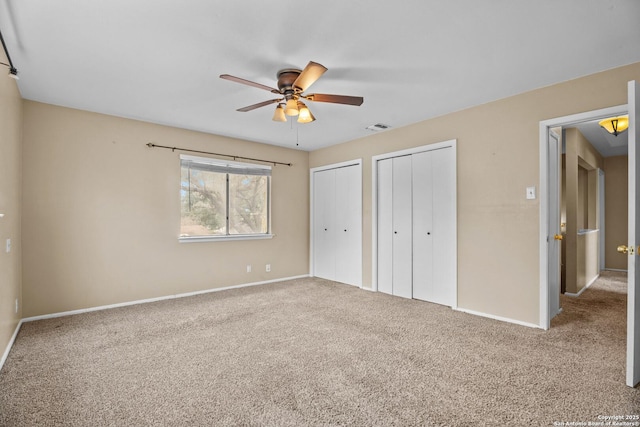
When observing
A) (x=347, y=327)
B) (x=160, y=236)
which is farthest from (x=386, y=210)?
(x=160, y=236)

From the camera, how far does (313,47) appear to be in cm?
228

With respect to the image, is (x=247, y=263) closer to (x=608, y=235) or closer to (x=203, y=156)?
(x=203, y=156)

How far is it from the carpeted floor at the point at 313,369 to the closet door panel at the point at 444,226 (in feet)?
1.14

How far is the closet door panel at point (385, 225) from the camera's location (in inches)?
179

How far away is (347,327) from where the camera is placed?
3.14 metres

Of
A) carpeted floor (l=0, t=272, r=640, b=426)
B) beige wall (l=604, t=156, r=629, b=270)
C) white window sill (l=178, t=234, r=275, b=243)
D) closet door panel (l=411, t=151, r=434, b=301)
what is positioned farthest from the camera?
beige wall (l=604, t=156, r=629, b=270)

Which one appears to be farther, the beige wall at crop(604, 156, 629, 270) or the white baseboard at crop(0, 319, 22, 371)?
the beige wall at crop(604, 156, 629, 270)

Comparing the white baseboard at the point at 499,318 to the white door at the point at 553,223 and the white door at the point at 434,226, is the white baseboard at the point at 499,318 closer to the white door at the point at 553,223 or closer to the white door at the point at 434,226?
the white door at the point at 434,226

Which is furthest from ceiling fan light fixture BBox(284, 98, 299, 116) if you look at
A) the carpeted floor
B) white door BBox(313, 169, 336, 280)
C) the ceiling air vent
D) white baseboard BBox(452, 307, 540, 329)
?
white baseboard BBox(452, 307, 540, 329)

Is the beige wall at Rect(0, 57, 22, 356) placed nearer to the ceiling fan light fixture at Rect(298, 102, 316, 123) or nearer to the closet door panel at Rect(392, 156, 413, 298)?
the ceiling fan light fixture at Rect(298, 102, 316, 123)

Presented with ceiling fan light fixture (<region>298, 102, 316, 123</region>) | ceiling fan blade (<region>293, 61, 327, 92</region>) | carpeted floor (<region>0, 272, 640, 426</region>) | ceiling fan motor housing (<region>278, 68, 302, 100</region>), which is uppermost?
ceiling fan motor housing (<region>278, 68, 302, 100</region>)

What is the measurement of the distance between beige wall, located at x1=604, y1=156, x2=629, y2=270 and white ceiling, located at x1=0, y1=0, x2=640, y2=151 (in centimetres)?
562

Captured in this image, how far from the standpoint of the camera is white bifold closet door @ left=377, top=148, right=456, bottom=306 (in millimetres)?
3848

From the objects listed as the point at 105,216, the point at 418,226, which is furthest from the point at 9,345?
the point at 418,226
